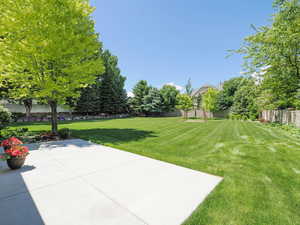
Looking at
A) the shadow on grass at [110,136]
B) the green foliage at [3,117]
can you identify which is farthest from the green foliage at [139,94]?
the green foliage at [3,117]

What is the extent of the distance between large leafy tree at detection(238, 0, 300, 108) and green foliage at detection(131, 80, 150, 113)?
2699cm

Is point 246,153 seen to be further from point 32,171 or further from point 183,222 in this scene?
point 32,171

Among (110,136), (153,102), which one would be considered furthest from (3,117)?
(153,102)

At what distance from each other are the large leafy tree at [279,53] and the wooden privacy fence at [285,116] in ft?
7.81

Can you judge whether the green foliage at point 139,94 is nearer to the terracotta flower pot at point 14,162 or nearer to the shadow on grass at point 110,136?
the shadow on grass at point 110,136

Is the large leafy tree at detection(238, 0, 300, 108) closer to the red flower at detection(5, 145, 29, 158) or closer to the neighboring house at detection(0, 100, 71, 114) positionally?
the red flower at detection(5, 145, 29, 158)

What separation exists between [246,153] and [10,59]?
1114 centimetres

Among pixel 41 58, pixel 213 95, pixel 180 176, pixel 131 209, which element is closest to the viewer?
pixel 131 209

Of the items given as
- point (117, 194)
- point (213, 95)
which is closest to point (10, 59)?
point (117, 194)

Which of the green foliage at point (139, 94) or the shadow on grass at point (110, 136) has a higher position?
the green foliage at point (139, 94)

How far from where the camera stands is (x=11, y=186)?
294 centimetres

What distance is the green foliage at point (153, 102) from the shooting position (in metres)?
33.4

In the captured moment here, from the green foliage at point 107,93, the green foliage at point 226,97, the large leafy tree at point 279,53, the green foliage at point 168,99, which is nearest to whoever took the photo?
the large leafy tree at point 279,53

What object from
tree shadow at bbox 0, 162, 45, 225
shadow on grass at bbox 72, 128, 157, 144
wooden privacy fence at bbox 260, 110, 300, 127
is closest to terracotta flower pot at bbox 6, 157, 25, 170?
tree shadow at bbox 0, 162, 45, 225
